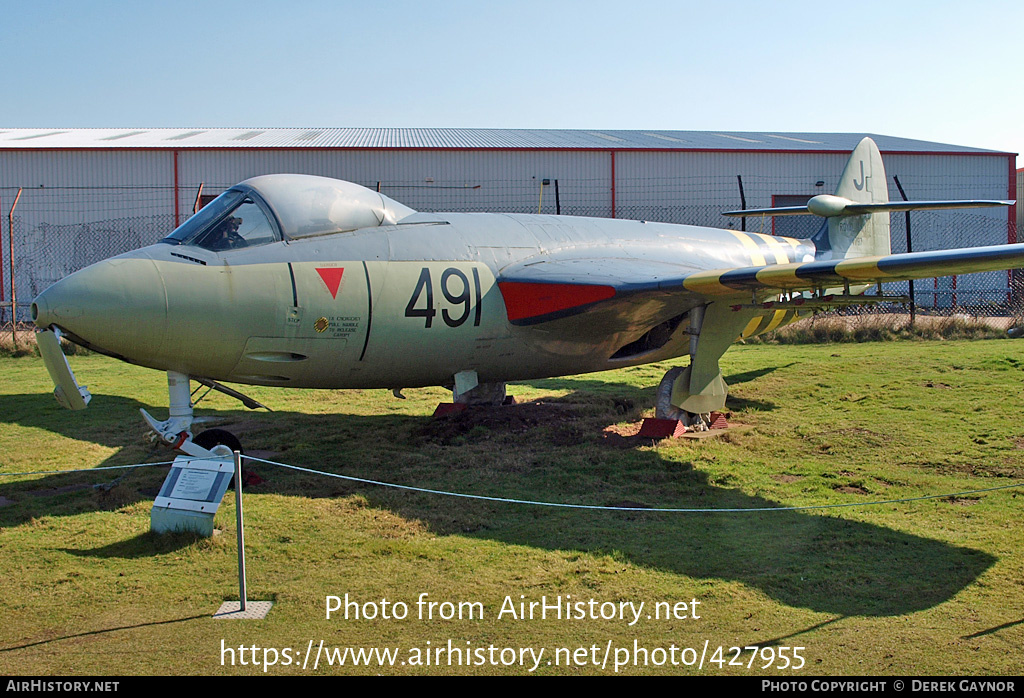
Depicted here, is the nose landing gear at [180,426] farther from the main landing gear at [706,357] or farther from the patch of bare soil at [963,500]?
the patch of bare soil at [963,500]

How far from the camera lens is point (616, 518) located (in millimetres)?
6523

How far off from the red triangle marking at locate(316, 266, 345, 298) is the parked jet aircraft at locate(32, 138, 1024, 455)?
13mm

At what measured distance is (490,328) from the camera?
8.64 meters

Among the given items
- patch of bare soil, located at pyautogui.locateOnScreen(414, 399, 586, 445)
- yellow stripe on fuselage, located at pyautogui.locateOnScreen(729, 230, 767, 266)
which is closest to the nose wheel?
patch of bare soil, located at pyautogui.locateOnScreen(414, 399, 586, 445)

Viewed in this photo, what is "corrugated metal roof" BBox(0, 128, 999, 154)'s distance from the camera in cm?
2339

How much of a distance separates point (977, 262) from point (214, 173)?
19613 millimetres

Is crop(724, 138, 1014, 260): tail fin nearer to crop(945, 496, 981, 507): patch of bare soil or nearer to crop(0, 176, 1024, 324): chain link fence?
crop(0, 176, 1024, 324): chain link fence

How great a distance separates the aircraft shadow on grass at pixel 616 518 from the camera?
17.1 feet

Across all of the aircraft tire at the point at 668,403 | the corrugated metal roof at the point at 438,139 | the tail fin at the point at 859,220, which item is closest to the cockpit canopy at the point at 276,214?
the aircraft tire at the point at 668,403

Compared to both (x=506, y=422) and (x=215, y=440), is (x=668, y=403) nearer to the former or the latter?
(x=506, y=422)

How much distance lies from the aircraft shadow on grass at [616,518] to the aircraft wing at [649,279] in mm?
1599

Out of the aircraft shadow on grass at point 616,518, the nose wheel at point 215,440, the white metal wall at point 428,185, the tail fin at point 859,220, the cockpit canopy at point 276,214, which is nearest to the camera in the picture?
the aircraft shadow on grass at point 616,518

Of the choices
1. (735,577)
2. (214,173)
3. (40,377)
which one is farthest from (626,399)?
(214,173)

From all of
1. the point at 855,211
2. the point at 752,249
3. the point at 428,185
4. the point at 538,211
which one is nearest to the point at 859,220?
the point at 855,211
